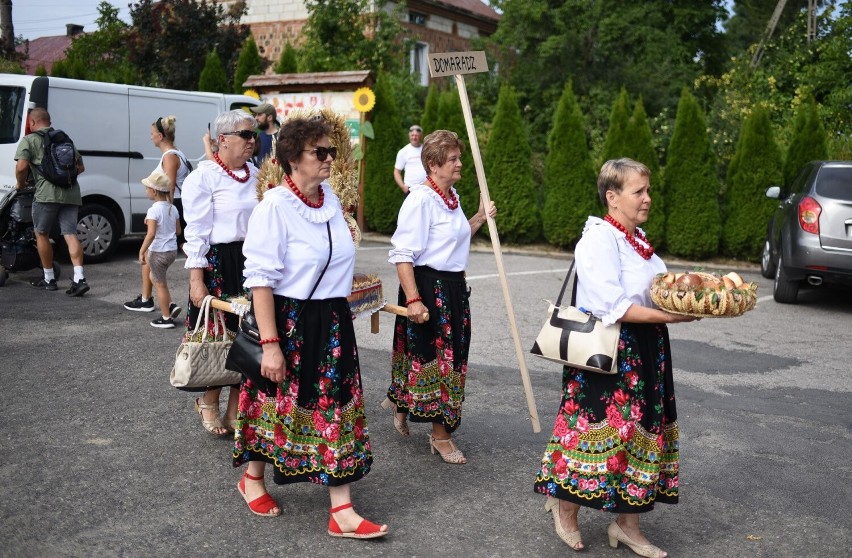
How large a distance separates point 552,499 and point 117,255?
973cm

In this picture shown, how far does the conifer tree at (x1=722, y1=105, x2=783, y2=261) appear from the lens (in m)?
14.5

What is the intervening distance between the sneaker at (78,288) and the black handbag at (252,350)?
6274 millimetres

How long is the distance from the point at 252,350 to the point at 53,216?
272 inches

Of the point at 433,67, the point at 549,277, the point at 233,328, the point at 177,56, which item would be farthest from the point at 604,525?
the point at 177,56

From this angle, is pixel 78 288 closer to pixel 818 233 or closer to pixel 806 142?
pixel 818 233

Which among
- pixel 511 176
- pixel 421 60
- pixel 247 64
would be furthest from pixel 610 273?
pixel 421 60

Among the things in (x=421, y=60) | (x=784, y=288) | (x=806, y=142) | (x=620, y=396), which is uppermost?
(x=421, y=60)

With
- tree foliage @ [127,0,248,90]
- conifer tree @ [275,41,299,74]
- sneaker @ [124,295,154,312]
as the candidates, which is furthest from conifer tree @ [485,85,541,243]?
tree foliage @ [127,0,248,90]

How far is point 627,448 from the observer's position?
3826mm

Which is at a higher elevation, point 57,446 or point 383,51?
point 383,51

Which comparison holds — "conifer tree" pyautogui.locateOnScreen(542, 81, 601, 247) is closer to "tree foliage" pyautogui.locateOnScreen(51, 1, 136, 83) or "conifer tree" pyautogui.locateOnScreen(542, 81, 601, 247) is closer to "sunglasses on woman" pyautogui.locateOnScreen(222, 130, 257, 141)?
"sunglasses on woman" pyautogui.locateOnScreen(222, 130, 257, 141)

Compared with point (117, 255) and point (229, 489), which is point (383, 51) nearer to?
point (117, 255)

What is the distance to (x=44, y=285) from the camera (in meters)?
10.1

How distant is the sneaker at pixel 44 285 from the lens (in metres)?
10.0
